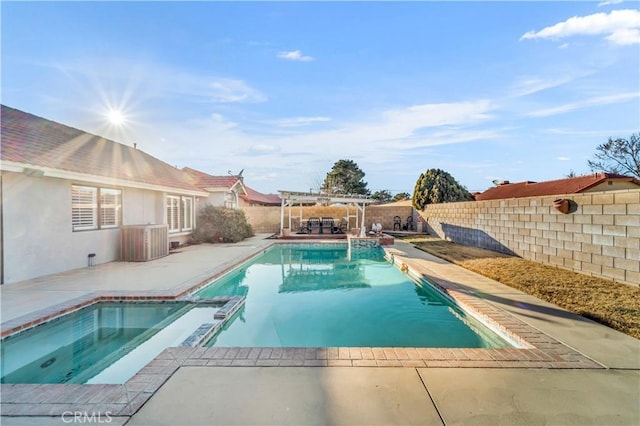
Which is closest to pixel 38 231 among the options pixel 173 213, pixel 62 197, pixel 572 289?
pixel 62 197

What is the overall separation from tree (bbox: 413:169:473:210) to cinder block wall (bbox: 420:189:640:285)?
22.9 ft

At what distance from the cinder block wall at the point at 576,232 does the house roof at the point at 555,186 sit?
9.52 m

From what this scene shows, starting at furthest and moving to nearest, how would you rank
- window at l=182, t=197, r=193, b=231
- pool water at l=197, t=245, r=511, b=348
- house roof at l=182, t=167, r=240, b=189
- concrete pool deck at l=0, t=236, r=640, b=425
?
house roof at l=182, t=167, r=240, b=189 → window at l=182, t=197, r=193, b=231 → pool water at l=197, t=245, r=511, b=348 → concrete pool deck at l=0, t=236, r=640, b=425

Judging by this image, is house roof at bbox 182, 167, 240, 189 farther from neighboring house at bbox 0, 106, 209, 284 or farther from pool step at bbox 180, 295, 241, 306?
pool step at bbox 180, 295, 241, 306

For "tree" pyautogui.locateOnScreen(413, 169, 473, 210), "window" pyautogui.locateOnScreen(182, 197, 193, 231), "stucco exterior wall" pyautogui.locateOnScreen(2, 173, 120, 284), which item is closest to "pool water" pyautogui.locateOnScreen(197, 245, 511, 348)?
"stucco exterior wall" pyautogui.locateOnScreen(2, 173, 120, 284)

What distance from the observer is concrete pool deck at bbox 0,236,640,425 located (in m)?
2.60

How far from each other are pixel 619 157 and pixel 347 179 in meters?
26.8

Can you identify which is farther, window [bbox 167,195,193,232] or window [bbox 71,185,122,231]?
window [bbox 167,195,193,232]

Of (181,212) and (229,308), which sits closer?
(229,308)

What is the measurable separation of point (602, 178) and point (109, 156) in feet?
84.1

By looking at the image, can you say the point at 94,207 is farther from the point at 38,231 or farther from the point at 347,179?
the point at 347,179

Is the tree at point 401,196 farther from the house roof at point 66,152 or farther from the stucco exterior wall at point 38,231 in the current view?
the stucco exterior wall at point 38,231

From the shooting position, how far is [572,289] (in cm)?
637

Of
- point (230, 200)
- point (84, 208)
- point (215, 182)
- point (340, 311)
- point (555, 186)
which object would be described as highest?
point (215, 182)
